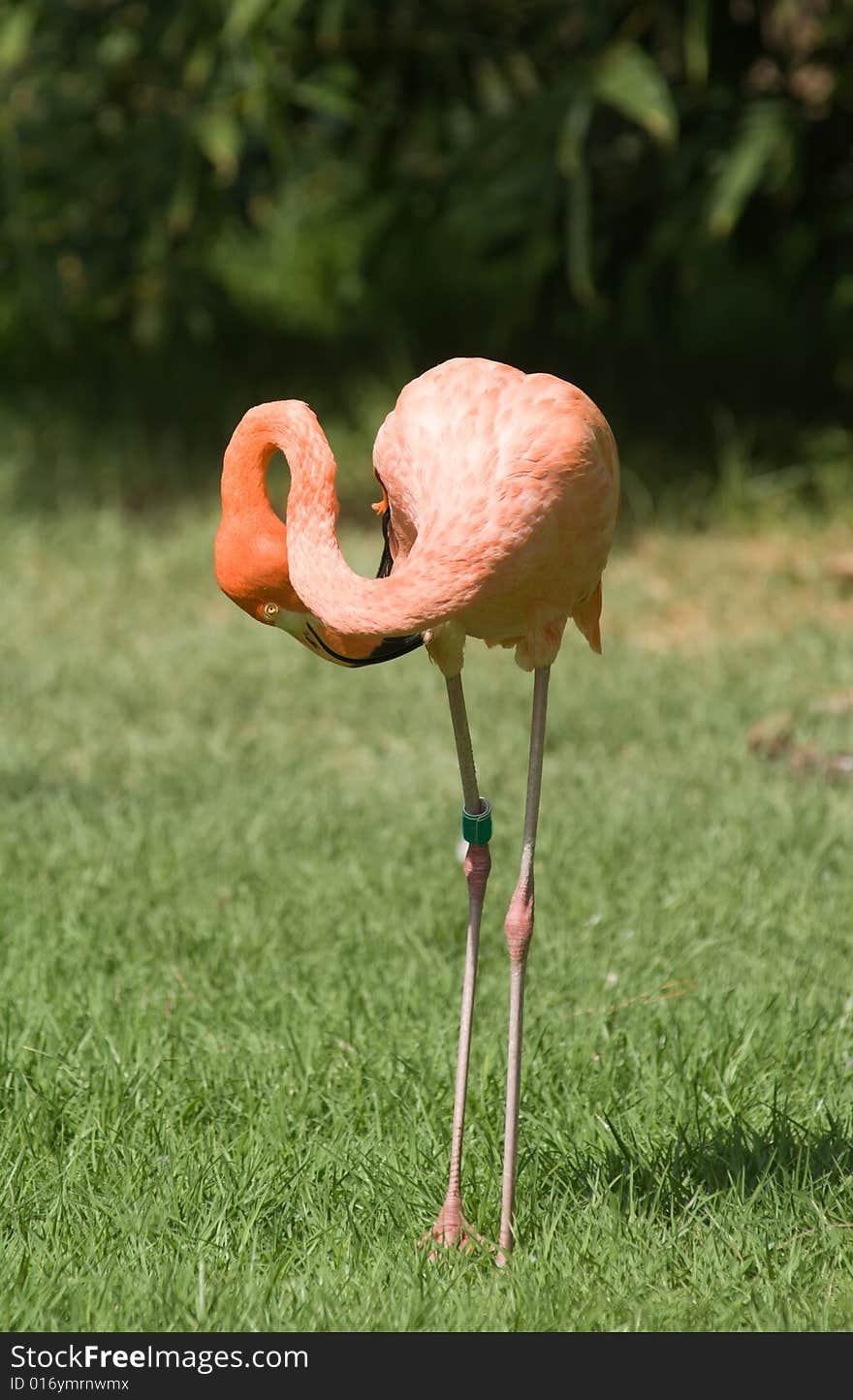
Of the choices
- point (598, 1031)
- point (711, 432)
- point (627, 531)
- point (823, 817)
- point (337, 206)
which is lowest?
point (598, 1031)

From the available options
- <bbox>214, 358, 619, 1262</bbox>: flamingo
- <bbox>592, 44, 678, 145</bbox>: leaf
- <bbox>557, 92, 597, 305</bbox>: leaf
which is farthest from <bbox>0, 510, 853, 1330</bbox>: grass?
<bbox>592, 44, 678, 145</bbox>: leaf

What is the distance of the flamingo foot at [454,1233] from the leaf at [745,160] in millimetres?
5147

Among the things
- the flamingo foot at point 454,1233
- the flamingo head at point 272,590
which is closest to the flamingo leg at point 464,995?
the flamingo foot at point 454,1233

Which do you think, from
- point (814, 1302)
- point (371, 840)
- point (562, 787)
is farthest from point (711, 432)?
point (814, 1302)

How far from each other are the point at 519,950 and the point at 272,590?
793 mm

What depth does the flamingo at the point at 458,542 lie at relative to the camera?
2.61 meters

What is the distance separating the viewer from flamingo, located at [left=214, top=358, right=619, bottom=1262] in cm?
261

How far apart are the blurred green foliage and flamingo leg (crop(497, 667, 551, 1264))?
4.17 meters

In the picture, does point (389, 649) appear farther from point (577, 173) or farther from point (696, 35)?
point (696, 35)

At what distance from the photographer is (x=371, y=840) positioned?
4777mm

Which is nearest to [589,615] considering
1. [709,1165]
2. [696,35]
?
[709,1165]

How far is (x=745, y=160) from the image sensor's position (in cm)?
710
